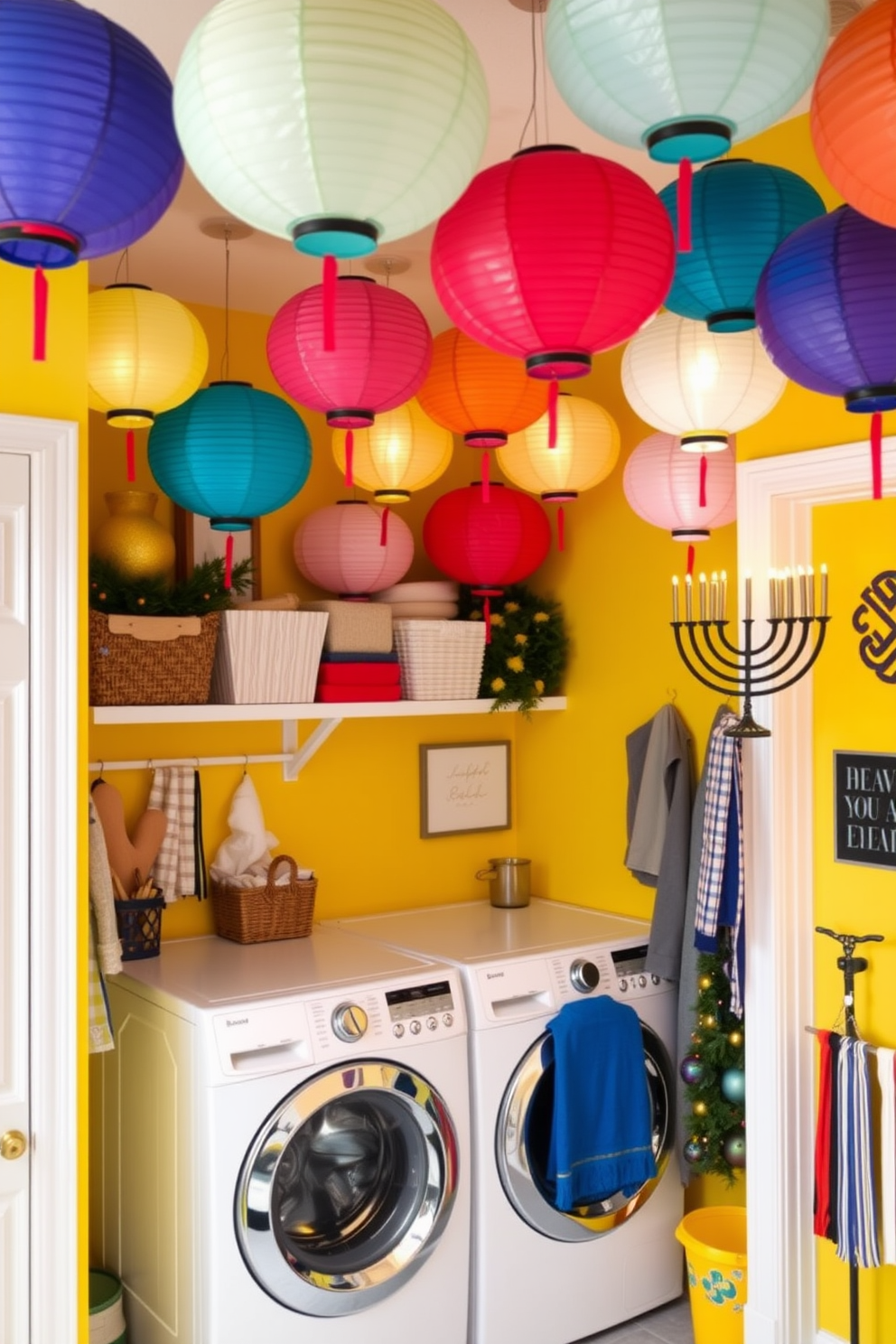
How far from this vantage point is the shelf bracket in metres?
3.64

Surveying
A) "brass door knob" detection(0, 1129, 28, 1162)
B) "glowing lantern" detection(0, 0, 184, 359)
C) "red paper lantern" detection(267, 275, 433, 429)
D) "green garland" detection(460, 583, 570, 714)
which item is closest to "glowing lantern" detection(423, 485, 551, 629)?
"green garland" detection(460, 583, 570, 714)

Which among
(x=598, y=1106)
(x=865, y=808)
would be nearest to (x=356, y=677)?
(x=598, y=1106)

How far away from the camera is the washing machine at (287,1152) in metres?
2.74

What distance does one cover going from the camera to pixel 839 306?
4.41 feet

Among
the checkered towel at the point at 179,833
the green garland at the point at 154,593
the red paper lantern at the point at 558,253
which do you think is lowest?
the checkered towel at the point at 179,833

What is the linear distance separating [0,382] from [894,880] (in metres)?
2.12

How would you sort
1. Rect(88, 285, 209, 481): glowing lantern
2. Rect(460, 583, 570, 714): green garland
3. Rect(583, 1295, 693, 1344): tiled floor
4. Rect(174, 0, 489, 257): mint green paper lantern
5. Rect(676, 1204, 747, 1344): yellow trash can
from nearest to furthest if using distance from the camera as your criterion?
1. Rect(174, 0, 489, 257): mint green paper lantern
2. Rect(88, 285, 209, 481): glowing lantern
3. Rect(676, 1204, 747, 1344): yellow trash can
4. Rect(583, 1295, 693, 1344): tiled floor
5. Rect(460, 583, 570, 714): green garland

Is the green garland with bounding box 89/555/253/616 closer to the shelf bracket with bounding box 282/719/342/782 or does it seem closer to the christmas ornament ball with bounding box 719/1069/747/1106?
the shelf bracket with bounding box 282/719/342/782

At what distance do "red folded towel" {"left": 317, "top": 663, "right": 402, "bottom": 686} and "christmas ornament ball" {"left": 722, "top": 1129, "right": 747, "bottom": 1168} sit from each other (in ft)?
4.94

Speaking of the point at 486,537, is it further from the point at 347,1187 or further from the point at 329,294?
the point at 329,294

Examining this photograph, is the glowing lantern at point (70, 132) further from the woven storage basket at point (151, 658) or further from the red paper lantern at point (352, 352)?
the woven storage basket at point (151, 658)

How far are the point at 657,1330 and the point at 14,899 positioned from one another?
7.00ft

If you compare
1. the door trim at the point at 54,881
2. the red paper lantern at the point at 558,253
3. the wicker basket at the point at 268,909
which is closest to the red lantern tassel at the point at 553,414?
the red paper lantern at the point at 558,253

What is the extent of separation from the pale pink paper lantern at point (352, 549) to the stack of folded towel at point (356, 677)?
0.21 metres
